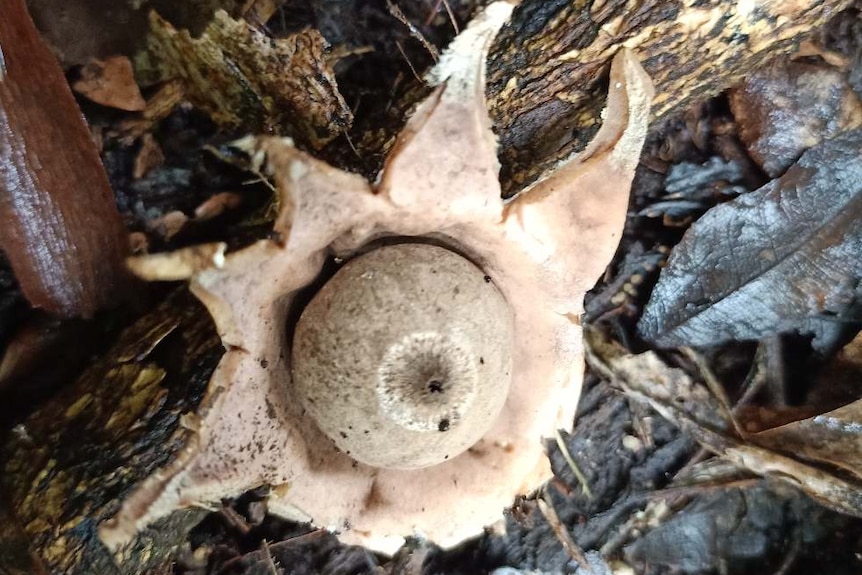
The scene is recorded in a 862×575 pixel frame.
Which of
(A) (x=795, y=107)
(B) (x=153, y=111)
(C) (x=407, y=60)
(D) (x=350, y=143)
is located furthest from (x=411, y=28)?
(A) (x=795, y=107)

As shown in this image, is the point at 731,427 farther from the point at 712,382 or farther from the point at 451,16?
the point at 451,16

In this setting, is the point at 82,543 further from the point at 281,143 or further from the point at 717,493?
the point at 717,493

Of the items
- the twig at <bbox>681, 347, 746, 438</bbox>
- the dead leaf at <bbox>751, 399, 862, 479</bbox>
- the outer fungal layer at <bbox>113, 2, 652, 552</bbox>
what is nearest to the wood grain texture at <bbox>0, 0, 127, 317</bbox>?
the outer fungal layer at <bbox>113, 2, 652, 552</bbox>

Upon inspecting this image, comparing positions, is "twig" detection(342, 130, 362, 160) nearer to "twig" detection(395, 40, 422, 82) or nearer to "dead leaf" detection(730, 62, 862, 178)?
"twig" detection(395, 40, 422, 82)

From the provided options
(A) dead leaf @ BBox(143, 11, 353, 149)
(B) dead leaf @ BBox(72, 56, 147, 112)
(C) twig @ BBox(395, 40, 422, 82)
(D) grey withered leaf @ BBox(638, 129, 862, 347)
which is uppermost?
(B) dead leaf @ BBox(72, 56, 147, 112)

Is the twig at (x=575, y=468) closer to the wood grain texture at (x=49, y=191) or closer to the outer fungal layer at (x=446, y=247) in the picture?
the outer fungal layer at (x=446, y=247)
